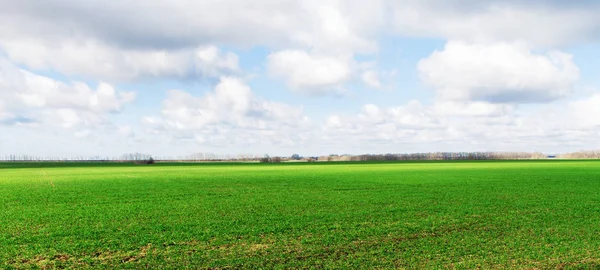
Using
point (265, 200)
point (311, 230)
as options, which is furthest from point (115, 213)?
point (311, 230)

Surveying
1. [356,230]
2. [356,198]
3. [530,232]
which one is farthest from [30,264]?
[356,198]

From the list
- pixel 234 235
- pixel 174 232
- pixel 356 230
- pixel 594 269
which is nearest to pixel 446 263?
pixel 594 269

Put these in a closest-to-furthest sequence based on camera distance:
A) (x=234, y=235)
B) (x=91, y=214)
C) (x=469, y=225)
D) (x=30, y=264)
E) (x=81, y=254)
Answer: (x=30, y=264) < (x=81, y=254) < (x=234, y=235) < (x=469, y=225) < (x=91, y=214)

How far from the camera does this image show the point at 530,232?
14.4 m

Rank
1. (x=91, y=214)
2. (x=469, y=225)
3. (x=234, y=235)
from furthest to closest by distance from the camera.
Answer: (x=91, y=214)
(x=469, y=225)
(x=234, y=235)

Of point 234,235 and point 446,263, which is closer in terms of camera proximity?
point 446,263

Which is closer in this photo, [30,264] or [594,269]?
[594,269]

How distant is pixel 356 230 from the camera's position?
14.9m

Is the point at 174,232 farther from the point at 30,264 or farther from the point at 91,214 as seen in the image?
the point at 91,214

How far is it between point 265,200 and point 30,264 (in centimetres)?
1398

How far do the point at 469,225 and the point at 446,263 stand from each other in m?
5.60

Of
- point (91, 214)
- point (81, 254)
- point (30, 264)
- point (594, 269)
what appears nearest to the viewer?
point (594, 269)

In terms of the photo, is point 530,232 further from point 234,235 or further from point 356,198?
point 356,198

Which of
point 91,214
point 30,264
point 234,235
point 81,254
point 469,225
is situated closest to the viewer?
point 30,264
